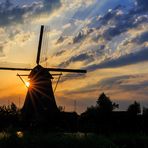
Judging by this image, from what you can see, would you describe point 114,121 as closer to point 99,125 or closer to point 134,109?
point 99,125

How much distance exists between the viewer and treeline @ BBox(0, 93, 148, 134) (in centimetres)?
5544

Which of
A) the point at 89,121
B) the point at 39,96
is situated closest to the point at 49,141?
the point at 39,96

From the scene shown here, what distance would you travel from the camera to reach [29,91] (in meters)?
58.9

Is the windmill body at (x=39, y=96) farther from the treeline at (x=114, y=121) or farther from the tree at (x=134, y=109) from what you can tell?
the tree at (x=134, y=109)

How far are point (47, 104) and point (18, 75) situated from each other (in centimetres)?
669

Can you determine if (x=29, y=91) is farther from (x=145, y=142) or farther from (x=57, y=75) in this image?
(x=145, y=142)

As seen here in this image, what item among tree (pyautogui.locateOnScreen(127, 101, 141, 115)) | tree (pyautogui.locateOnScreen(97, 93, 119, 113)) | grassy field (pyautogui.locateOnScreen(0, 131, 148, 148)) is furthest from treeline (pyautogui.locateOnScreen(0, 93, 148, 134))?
grassy field (pyautogui.locateOnScreen(0, 131, 148, 148))

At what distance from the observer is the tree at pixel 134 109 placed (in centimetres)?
6809

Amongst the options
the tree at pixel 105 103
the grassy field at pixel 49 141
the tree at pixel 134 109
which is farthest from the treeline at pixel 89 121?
the grassy field at pixel 49 141

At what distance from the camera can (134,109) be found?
7056cm

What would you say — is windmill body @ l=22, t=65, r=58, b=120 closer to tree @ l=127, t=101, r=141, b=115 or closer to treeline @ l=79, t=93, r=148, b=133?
treeline @ l=79, t=93, r=148, b=133

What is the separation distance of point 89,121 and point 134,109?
10.8 m

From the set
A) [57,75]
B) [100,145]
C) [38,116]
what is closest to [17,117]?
[38,116]

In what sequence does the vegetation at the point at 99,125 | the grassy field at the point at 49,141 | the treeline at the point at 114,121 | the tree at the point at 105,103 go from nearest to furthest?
the grassy field at the point at 49,141
the vegetation at the point at 99,125
the treeline at the point at 114,121
the tree at the point at 105,103
